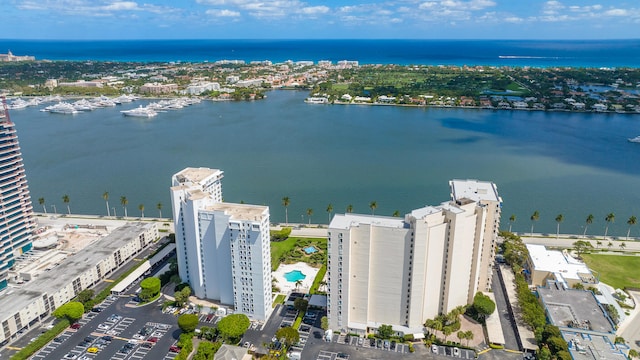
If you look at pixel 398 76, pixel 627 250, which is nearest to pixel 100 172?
pixel 627 250

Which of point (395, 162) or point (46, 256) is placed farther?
point (395, 162)

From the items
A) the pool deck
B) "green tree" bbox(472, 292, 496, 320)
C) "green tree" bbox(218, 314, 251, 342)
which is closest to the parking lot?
"green tree" bbox(218, 314, 251, 342)

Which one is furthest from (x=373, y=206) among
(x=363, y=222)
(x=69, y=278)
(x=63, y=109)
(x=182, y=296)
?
(x=63, y=109)

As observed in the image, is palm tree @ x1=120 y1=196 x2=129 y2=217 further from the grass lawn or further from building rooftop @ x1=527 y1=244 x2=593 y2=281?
the grass lawn

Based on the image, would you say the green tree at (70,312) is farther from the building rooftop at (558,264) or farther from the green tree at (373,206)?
the building rooftop at (558,264)

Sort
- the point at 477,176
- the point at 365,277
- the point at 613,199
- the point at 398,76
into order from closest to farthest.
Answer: the point at 365,277, the point at 613,199, the point at 477,176, the point at 398,76

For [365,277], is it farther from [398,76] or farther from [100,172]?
[398,76]

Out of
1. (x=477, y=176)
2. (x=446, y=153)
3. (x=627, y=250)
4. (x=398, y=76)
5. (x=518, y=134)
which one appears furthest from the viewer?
(x=398, y=76)

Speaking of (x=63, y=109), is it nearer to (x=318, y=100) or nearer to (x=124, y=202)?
(x=318, y=100)
